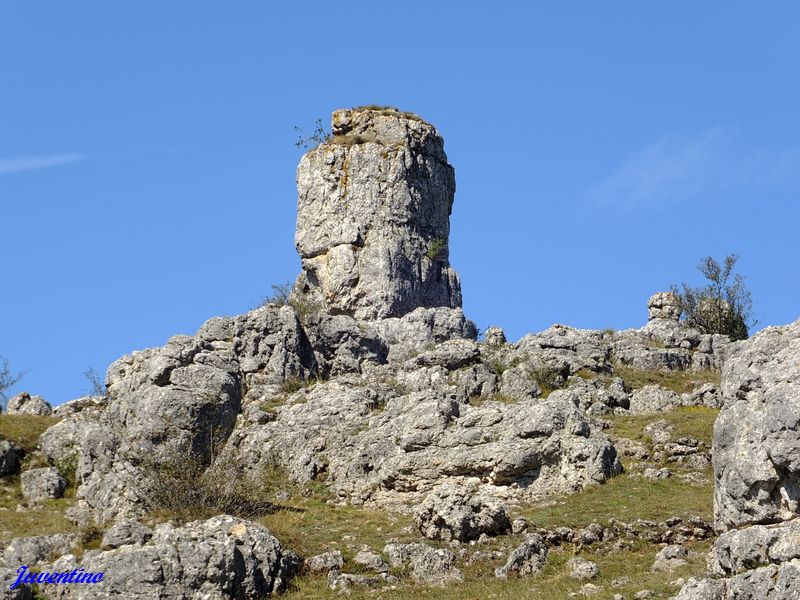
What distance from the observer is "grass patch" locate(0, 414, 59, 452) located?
4738cm

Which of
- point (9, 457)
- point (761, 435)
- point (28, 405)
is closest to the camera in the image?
point (761, 435)

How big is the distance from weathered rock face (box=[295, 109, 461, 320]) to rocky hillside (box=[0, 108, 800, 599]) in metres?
0.13

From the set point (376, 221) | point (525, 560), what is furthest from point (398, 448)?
point (376, 221)

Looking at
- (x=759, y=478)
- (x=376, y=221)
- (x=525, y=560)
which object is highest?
(x=376, y=221)

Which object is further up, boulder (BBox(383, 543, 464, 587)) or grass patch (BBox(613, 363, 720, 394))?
grass patch (BBox(613, 363, 720, 394))

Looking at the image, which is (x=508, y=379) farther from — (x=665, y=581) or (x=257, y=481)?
(x=665, y=581)

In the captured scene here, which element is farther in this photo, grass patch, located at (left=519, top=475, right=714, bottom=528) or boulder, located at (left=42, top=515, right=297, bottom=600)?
grass patch, located at (left=519, top=475, right=714, bottom=528)

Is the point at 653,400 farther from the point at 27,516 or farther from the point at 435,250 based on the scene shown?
the point at 27,516

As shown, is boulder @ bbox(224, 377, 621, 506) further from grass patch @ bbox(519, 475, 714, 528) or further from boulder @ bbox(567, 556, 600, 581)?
boulder @ bbox(567, 556, 600, 581)

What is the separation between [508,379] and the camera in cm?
5162

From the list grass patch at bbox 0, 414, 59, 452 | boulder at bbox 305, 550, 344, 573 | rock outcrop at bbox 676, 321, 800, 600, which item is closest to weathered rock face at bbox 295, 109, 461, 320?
grass patch at bbox 0, 414, 59, 452
